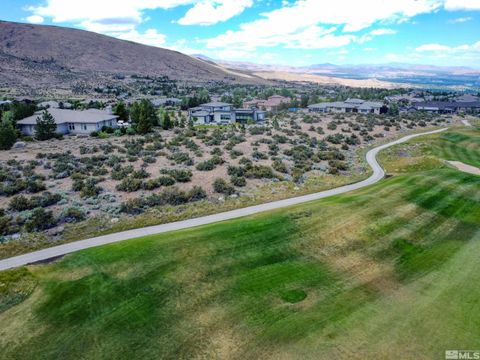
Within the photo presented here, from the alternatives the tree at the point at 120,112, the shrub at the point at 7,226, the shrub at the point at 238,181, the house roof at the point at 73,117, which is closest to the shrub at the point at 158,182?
the shrub at the point at 238,181

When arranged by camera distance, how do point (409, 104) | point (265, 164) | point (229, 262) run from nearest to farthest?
point (229, 262), point (265, 164), point (409, 104)

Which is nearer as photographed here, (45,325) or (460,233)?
(45,325)

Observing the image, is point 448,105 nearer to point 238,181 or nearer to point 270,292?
point 238,181

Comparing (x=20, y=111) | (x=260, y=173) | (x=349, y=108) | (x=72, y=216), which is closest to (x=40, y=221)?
(x=72, y=216)

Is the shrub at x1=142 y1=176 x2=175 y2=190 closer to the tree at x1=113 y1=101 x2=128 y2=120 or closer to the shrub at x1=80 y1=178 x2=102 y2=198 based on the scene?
the shrub at x1=80 y1=178 x2=102 y2=198

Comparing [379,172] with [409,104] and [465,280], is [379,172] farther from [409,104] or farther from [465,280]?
[409,104]

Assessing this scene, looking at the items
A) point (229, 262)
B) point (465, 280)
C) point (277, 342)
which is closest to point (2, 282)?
point (229, 262)
